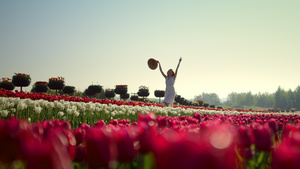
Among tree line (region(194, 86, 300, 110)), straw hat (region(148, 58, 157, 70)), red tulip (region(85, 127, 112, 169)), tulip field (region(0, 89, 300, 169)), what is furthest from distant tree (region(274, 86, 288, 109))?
red tulip (region(85, 127, 112, 169))

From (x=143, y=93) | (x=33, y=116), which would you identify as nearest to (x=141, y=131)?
(x=33, y=116)

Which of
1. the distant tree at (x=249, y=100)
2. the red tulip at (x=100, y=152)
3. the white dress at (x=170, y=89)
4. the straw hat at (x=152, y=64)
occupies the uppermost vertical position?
the distant tree at (x=249, y=100)

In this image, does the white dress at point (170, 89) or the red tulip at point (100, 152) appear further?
the white dress at point (170, 89)

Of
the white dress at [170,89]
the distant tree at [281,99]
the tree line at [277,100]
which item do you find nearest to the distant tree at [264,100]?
the tree line at [277,100]

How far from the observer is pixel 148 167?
3.13 ft

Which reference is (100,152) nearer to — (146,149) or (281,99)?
(146,149)

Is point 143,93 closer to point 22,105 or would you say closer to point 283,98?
point 22,105

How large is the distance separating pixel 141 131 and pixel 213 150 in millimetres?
548

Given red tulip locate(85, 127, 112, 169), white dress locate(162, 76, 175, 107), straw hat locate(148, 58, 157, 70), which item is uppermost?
straw hat locate(148, 58, 157, 70)

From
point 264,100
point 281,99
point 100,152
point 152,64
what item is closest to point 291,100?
point 281,99

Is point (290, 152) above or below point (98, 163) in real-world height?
above

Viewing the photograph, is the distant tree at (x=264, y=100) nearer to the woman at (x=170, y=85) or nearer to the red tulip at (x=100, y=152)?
the woman at (x=170, y=85)

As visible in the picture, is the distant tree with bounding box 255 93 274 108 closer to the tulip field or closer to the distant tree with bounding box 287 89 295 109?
the distant tree with bounding box 287 89 295 109

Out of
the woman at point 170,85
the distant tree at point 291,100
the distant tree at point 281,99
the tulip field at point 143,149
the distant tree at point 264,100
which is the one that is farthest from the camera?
the distant tree at point 264,100
